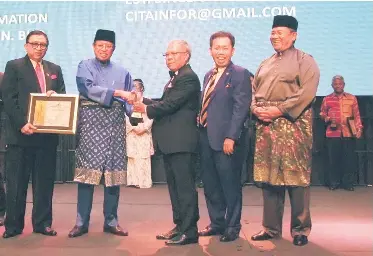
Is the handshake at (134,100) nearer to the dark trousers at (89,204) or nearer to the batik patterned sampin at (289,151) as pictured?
the dark trousers at (89,204)

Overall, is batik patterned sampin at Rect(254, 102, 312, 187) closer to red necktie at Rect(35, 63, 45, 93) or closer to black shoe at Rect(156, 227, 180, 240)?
black shoe at Rect(156, 227, 180, 240)

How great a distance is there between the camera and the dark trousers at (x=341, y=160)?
502 cm

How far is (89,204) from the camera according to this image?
278 centimetres

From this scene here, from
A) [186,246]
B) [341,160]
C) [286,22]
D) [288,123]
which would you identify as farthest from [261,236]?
[341,160]

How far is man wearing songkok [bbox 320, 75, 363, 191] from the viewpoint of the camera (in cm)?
485

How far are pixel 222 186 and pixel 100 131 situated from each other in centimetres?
89

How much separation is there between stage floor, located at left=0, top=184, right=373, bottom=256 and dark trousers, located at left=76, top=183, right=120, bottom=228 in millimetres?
103

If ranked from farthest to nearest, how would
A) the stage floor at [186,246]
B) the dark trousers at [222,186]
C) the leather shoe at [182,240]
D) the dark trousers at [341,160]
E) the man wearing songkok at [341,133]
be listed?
the dark trousers at [341,160] → the man wearing songkok at [341,133] → the dark trousers at [222,186] → the leather shoe at [182,240] → the stage floor at [186,246]

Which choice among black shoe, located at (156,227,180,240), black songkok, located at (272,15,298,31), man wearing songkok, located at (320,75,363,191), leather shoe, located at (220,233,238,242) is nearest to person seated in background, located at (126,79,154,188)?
man wearing songkok, located at (320,75,363,191)

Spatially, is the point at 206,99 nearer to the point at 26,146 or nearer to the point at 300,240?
the point at 300,240

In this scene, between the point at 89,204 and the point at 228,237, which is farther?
the point at 89,204

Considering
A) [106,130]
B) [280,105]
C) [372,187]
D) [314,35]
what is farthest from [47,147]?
[372,187]

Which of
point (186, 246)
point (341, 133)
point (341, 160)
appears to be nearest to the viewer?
point (186, 246)

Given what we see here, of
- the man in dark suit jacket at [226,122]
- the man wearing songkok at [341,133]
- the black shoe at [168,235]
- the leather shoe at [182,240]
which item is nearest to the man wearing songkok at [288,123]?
the man in dark suit jacket at [226,122]
